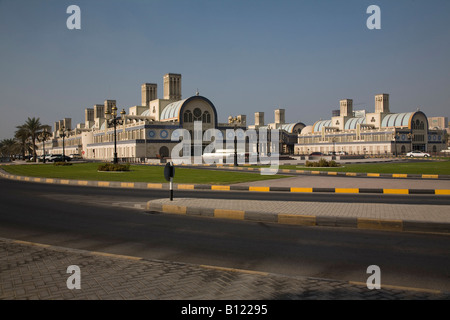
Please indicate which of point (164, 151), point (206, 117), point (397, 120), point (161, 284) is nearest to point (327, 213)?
point (161, 284)

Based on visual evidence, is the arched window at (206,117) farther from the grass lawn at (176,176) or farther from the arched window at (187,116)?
the grass lawn at (176,176)

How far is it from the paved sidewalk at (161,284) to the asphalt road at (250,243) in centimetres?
43

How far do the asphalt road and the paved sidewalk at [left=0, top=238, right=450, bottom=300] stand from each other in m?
0.43

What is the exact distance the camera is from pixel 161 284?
15.8 ft

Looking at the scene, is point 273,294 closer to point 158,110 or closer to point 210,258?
point 210,258

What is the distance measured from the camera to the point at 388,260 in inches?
241

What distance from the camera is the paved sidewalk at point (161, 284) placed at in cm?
445

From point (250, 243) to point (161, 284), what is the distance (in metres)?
2.99

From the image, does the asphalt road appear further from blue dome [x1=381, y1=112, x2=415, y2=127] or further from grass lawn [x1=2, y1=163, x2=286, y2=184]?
blue dome [x1=381, y1=112, x2=415, y2=127]

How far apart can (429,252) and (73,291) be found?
6.04m

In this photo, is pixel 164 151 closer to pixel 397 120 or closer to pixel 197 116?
pixel 197 116

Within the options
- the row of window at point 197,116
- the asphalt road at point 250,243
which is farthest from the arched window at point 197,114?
the asphalt road at point 250,243

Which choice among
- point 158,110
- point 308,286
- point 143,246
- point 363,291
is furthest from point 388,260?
point 158,110

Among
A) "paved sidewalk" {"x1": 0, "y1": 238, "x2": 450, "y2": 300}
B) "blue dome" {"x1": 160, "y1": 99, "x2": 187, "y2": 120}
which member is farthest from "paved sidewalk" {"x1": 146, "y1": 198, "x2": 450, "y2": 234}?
"blue dome" {"x1": 160, "y1": 99, "x2": 187, "y2": 120}
